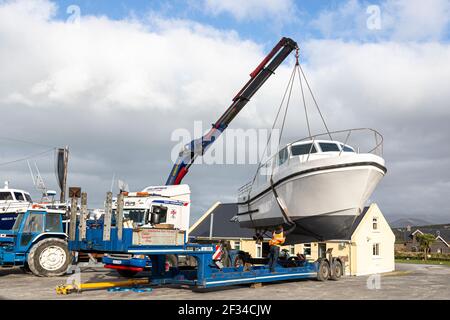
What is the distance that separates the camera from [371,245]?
25.6 metres

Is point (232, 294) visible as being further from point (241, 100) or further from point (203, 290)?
point (241, 100)

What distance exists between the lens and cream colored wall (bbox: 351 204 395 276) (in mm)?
24188

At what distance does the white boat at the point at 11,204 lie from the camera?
16031 millimetres

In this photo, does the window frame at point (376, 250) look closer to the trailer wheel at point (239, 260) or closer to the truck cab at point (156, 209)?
the trailer wheel at point (239, 260)

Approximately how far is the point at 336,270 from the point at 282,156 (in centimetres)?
410

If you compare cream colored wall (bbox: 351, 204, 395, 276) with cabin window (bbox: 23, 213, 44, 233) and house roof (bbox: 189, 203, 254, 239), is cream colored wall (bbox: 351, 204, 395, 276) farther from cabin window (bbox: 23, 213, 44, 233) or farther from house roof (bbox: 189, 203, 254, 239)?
cabin window (bbox: 23, 213, 44, 233)

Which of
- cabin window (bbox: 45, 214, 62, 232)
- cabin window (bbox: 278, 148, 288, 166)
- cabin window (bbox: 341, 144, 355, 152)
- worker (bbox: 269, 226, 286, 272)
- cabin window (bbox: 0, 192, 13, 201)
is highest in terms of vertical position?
cabin window (bbox: 341, 144, 355, 152)

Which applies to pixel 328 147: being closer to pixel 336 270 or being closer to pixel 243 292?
pixel 336 270

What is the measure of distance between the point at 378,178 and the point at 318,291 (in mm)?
3597

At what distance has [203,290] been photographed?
11.1m

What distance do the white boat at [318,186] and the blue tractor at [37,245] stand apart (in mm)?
6374

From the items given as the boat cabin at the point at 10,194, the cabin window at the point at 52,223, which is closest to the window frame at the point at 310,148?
the cabin window at the point at 52,223

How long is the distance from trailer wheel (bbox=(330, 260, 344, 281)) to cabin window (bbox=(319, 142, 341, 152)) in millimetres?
3983

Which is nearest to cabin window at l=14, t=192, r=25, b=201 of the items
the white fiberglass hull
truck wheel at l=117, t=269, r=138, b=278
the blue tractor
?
the blue tractor
